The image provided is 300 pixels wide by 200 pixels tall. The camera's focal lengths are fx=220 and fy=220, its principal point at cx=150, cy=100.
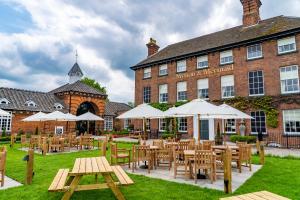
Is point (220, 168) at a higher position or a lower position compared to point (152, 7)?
lower

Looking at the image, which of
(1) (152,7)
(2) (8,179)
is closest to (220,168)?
(2) (8,179)

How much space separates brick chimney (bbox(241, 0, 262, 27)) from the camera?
73.2 feet

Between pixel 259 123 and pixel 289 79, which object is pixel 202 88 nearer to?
pixel 259 123

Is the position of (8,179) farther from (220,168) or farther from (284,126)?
(284,126)

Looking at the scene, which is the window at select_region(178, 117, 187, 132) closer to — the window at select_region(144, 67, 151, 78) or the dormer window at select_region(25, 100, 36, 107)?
the window at select_region(144, 67, 151, 78)

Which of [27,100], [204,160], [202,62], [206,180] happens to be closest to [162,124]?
[202,62]

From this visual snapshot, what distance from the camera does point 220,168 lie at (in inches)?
348

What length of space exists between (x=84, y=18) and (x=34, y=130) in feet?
58.7

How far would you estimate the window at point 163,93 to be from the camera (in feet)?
83.8

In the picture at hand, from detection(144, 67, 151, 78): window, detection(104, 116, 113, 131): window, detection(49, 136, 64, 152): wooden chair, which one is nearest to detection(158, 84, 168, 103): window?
detection(144, 67, 151, 78): window

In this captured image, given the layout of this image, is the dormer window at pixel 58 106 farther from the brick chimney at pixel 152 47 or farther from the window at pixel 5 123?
the brick chimney at pixel 152 47

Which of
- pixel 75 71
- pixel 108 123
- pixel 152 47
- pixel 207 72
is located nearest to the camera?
pixel 207 72

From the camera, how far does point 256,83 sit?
19.5 m

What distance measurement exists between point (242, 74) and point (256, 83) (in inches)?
58.4
